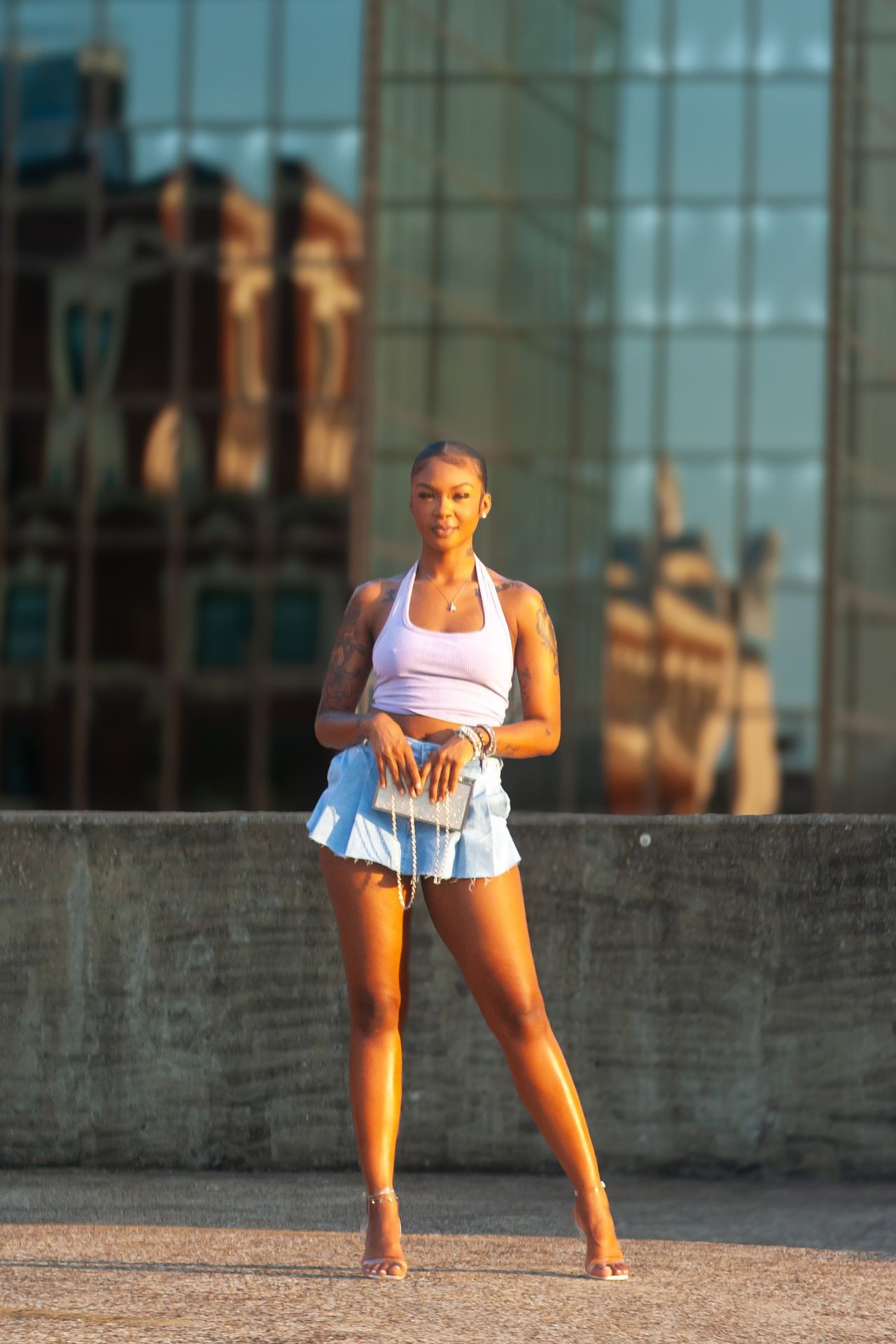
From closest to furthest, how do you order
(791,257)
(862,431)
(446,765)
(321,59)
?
1. (446,765)
2. (321,59)
3. (791,257)
4. (862,431)

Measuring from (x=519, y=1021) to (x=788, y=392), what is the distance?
2445cm

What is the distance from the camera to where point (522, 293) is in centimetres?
2822

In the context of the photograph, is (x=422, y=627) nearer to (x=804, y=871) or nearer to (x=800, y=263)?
(x=804, y=871)

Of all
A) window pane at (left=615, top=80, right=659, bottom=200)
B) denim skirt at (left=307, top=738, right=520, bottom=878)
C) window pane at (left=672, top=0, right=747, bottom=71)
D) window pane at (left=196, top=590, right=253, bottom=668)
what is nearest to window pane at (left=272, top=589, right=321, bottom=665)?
window pane at (left=196, top=590, right=253, bottom=668)

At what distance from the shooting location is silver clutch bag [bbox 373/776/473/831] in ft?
15.5

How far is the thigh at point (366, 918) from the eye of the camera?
4.79 metres

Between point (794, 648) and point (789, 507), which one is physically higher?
point (789, 507)

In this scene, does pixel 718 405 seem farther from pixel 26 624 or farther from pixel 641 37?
pixel 26 624

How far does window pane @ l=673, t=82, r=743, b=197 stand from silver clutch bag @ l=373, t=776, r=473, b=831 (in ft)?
80.9

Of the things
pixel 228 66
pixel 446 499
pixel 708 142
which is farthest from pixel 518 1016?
pixel 708 142

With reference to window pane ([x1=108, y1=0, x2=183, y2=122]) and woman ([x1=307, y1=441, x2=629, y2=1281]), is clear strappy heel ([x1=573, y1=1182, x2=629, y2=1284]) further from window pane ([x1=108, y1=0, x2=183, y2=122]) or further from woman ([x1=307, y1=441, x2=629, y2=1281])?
window pane ([x1=108, y1=0, x2=183, y2=122])

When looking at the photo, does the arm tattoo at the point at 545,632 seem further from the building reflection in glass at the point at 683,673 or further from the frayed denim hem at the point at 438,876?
the building reflection in glass at the point at 683,673

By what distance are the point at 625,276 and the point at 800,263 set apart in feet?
7.49

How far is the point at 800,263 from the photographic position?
1117 inches
